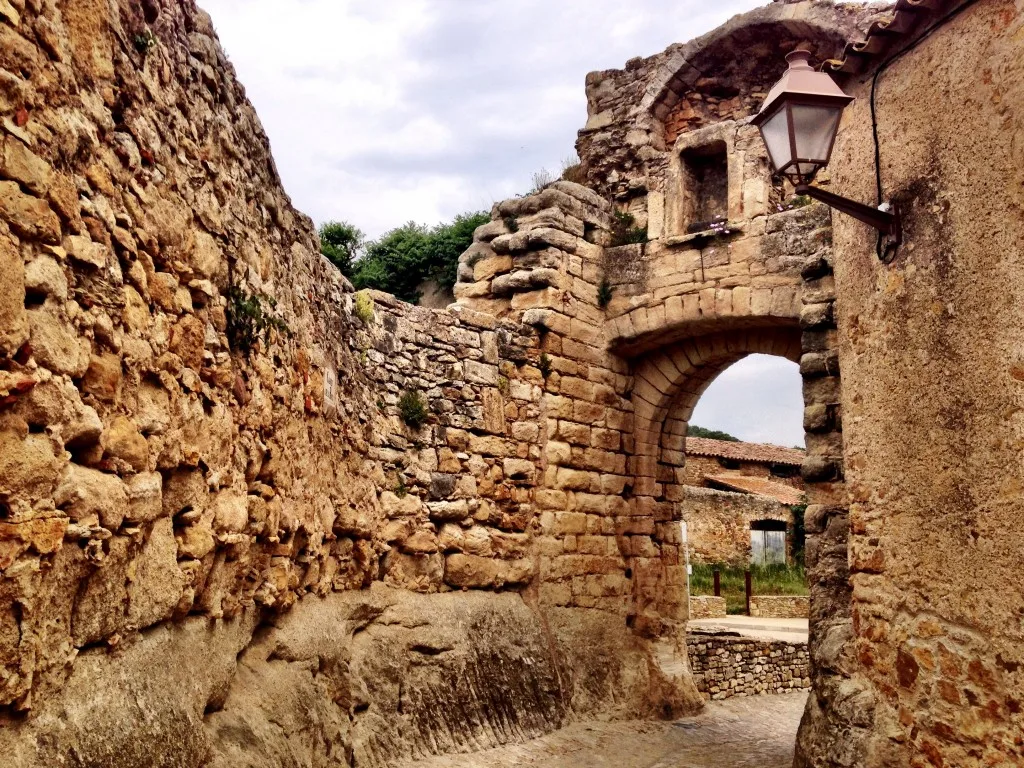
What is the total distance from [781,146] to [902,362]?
1.23 metres

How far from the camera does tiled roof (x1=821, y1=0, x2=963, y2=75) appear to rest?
470 centimetres

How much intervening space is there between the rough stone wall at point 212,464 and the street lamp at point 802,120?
2431 millimetres

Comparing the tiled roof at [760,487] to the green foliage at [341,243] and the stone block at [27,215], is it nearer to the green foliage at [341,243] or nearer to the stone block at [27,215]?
the green foliage at [341,243]

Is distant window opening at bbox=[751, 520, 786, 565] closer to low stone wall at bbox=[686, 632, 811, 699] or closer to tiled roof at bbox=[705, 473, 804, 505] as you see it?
tiled roof at bbox=[705, 473, 804, 505]

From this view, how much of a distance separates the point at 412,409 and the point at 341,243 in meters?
6.11

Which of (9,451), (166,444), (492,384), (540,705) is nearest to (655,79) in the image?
(492,384)

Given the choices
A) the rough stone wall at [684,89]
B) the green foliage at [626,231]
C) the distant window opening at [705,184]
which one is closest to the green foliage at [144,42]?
the green foliage at [626,231]

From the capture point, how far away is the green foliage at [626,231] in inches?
338

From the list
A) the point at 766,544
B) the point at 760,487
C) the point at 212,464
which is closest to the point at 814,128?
the point at 212,464

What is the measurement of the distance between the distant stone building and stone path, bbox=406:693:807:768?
41.1ft

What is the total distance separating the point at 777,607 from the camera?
16.8 metres

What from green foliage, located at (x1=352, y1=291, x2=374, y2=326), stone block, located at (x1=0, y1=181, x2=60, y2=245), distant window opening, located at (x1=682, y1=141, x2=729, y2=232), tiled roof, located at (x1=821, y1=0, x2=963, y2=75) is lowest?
stone block, located at (x1=0, y1=181, x2=60, y2=245)

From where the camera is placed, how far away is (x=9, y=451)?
229 cm

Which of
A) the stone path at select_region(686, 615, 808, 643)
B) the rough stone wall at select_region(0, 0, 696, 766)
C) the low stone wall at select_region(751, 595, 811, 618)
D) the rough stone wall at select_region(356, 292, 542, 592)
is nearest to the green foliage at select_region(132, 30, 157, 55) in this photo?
the rough stone wall at select_region(0, 0, 696, 766)
